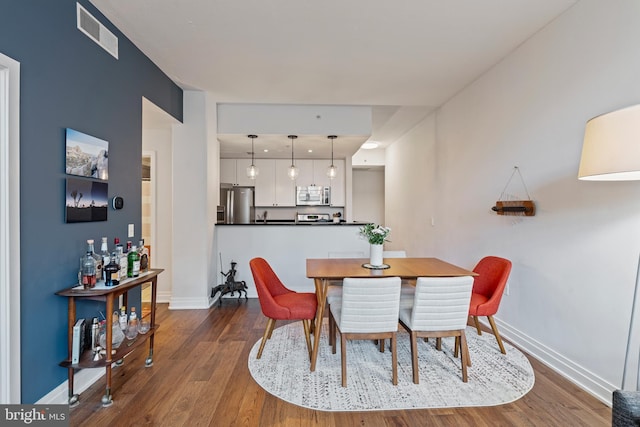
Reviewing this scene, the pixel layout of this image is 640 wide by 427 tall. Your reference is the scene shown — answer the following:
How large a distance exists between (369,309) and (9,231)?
2.20 meters

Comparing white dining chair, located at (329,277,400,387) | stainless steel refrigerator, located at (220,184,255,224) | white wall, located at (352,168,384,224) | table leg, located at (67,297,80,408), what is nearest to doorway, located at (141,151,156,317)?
stainless steel refrigerator, located at (220,184,255,224)

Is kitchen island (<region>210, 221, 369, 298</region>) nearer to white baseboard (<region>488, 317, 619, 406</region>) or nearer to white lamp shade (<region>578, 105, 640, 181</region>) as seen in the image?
white baseboard (<region>488, 317, 619, 406</region>)

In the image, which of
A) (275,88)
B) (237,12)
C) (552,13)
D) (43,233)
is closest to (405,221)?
(275,88)

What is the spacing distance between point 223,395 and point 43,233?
1.56 meters

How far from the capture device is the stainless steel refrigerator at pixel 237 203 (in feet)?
20.0

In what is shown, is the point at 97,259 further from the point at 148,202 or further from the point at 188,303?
the point at 148,202

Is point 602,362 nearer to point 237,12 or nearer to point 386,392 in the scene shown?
point 386,392

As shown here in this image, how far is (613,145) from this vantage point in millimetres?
1524

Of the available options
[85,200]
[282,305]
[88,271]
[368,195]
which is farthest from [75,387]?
[368,195]

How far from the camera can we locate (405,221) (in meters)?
6.53

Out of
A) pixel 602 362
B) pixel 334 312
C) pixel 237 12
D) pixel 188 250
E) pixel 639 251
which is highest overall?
pixel 237 12

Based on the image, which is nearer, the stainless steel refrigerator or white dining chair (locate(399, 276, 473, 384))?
white dining chair (locate(399, 276, 473, 384))

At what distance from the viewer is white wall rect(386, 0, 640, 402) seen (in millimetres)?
2066

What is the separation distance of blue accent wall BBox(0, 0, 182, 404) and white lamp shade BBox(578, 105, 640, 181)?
310 centimetres
